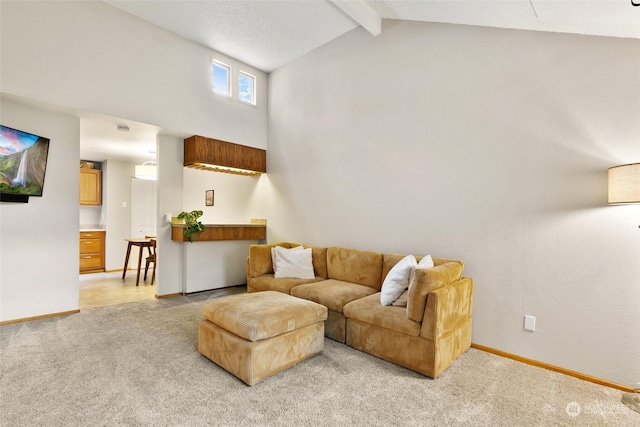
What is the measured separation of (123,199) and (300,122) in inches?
176

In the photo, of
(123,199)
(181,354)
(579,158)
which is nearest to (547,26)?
(579,158)

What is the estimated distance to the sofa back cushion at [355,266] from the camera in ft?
11.4

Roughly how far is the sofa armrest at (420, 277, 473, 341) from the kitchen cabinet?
6666mm

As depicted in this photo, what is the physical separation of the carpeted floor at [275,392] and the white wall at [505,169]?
50cm

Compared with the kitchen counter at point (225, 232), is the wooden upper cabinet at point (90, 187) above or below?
above

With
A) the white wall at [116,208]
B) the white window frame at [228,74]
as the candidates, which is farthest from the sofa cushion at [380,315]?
the white wall at [116,208]

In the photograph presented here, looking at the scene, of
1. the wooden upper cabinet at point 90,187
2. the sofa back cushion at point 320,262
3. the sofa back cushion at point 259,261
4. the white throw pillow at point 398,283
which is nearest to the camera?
the white throw pillow at point 398,283

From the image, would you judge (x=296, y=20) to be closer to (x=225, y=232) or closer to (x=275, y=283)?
(x=225, y=232)

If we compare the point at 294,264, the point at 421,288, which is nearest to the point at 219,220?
the point at 294,264

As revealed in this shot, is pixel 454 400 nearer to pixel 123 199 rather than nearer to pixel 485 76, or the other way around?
pixel 485 76

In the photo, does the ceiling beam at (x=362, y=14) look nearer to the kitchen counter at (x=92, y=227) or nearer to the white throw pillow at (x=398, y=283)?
the white throw pillow at (x=398, y=283)

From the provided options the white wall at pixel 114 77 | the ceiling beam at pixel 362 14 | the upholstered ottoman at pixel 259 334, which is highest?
the ceiling beam at pixel 362 14

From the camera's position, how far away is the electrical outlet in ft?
8.56

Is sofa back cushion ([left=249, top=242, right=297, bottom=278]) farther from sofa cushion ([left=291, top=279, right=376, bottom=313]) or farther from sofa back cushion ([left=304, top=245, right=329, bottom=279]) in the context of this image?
sofa cushion ([left=291, top=279, right=376, bottom=313])
